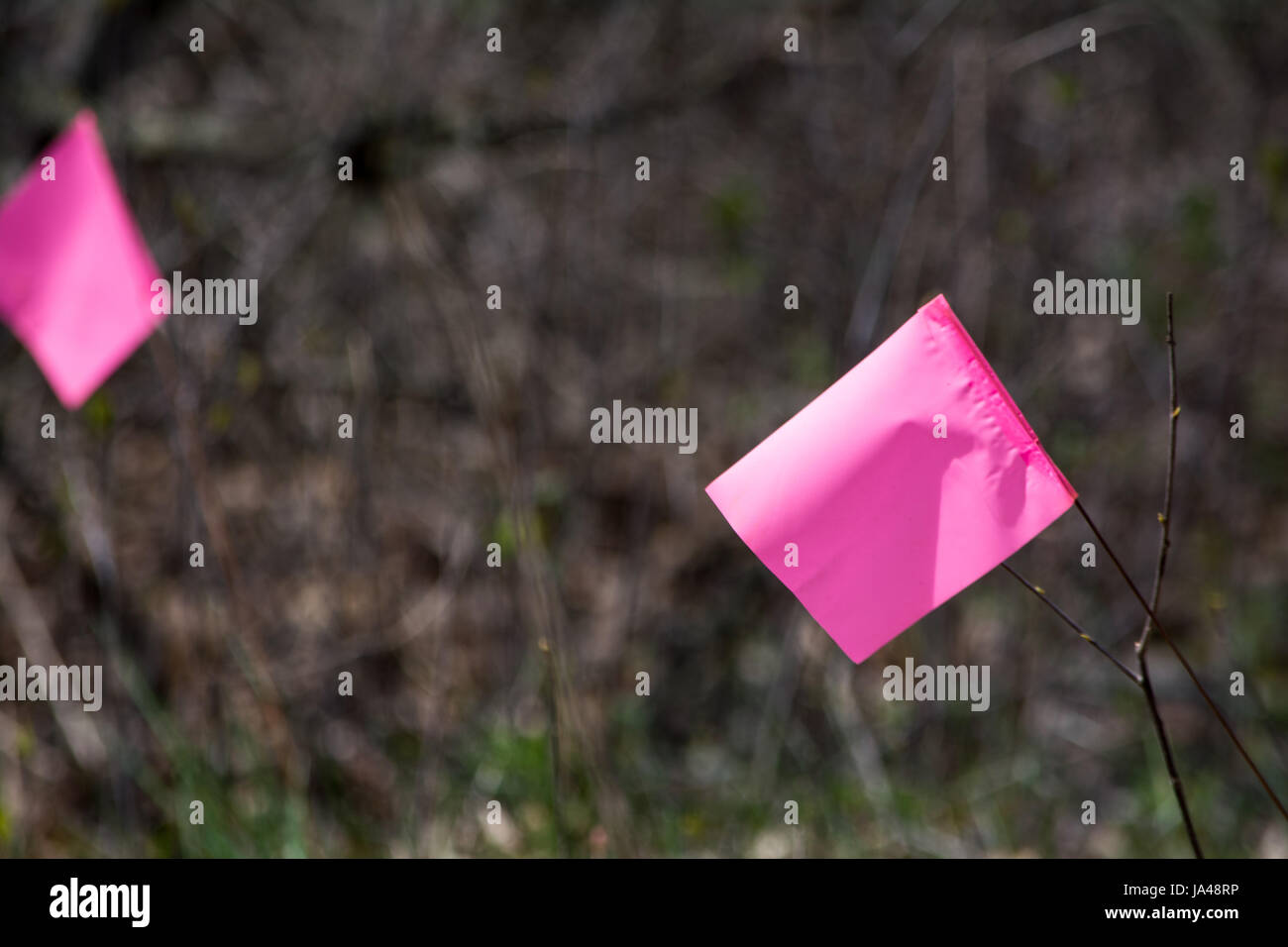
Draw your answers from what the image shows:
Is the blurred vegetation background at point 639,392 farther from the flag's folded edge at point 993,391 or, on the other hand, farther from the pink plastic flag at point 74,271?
the flag's folded edge at point 993,391

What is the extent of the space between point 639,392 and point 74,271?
95.5 inches

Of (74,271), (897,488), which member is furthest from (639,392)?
(897,488)

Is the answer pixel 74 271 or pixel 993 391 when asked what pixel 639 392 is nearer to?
pixel 74 271

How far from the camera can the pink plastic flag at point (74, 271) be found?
189 centimetres

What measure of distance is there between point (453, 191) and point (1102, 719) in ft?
9.60

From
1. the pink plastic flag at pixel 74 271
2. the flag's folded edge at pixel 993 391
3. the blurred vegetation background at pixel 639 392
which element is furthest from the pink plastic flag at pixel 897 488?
the blurred vegetation background at pixel 639 392

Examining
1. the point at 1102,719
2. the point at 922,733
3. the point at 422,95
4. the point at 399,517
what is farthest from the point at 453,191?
the point at 1102,719

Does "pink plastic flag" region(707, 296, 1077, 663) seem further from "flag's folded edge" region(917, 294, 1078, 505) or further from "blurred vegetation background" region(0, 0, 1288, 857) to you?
"blurred vegetation background" region(0, 0, 1288, 857)

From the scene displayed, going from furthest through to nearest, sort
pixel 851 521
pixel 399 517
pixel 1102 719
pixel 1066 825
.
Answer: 1. pixel 399 517
2. pixel 1102 719
3. pixel 1066 825
4. pixel 851 521

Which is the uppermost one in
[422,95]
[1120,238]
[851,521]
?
[422,95]

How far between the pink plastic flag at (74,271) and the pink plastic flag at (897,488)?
4.04 feet

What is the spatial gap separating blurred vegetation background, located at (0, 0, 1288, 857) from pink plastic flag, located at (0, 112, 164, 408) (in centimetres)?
70

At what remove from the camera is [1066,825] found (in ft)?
10.2

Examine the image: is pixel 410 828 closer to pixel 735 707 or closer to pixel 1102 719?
pixel 735 707
